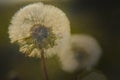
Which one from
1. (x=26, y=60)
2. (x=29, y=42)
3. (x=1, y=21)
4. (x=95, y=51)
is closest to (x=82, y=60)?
(x=95, y=51)

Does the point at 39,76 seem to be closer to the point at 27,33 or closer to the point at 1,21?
the point at 1,21

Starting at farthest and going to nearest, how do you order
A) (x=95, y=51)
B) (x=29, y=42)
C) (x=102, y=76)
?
1. (x=95, y=51)
2. (x=102, y=76)
3. (x=29, y=42)

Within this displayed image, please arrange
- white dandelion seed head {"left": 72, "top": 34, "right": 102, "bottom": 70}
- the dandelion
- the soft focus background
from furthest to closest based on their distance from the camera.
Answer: the soft focus background < white dandelion seed head {"left": 72, "top": 34, "right": 102, "bottom": 70} < the dandelion

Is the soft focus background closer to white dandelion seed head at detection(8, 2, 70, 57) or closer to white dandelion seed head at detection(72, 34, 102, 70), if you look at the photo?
white dandelion seed head at detection(72, 34, 102, 70)

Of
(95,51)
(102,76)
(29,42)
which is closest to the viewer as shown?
(29,42)

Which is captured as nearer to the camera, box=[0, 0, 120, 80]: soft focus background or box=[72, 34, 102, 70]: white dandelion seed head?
box=[72, 34, 102, 70]: white dandelion seed head

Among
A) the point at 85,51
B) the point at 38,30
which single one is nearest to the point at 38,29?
the point at 38,30

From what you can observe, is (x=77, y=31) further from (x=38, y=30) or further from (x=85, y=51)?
(x=38, y=30)

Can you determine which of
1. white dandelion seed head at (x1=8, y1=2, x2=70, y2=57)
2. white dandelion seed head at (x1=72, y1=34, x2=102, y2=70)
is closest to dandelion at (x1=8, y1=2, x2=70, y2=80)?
white dandelion seed head at (x1=8, y1=2, x2=70, y2=57)
